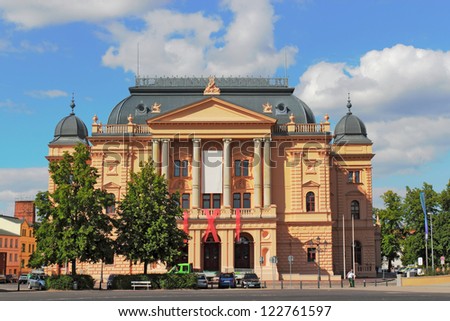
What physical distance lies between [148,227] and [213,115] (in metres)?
24.3

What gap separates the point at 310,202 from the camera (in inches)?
3364

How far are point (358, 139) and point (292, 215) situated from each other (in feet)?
51.7

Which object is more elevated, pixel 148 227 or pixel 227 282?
pixel 148 227

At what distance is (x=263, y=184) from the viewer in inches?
3290

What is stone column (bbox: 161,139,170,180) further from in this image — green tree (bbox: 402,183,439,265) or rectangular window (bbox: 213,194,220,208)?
green tree (bbox: 402,183,439,265)

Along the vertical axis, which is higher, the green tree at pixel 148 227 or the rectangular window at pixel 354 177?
the rectangular window at pixel 354 177

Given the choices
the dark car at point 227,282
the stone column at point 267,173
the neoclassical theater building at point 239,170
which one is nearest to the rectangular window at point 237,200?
the neoclassical theater building at point 239,170

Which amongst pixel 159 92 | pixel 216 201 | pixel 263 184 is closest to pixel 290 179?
pixel 263 184

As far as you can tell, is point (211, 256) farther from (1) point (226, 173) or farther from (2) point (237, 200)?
(1) point (226, 173)

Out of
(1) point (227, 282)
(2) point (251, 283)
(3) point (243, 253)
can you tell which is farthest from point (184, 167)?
(2) point (251, 283)

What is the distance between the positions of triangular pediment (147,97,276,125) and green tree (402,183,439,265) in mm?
27869

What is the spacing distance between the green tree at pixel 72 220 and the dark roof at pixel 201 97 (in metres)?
26.5

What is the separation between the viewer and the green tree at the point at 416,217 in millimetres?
96188

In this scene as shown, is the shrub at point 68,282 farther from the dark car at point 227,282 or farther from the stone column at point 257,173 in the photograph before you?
the stone column at point 257,173
